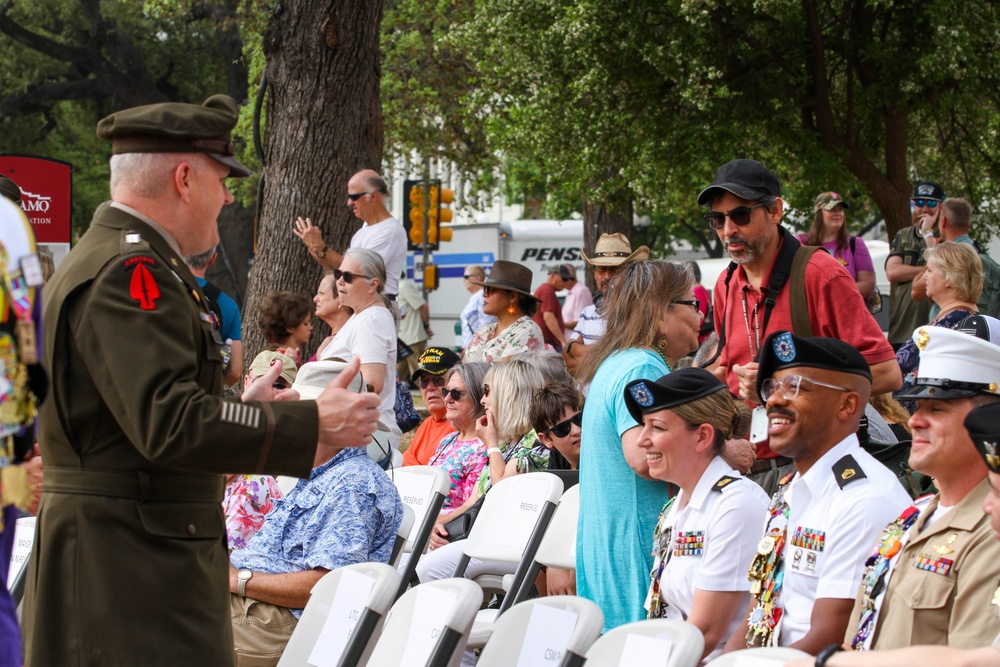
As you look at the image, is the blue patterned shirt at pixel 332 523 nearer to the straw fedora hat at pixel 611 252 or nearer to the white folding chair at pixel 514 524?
the white folding chair at pixel 514 524

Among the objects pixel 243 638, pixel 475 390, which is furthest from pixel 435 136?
pixel 243 638

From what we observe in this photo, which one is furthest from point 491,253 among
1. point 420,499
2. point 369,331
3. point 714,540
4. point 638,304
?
point 714,540

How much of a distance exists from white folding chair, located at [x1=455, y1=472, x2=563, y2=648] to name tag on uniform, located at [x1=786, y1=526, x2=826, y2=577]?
1.78 metres

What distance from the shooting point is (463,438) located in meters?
6.85

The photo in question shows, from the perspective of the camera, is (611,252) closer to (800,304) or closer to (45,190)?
(800,304)

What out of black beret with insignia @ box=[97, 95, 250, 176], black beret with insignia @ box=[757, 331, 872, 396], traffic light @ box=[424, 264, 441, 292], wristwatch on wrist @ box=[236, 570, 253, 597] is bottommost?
wristwatch on wrist @ box=[236, 570, 253, 597]

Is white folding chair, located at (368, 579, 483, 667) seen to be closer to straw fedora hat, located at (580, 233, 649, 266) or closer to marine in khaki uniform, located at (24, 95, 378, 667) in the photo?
marine in khaki uniform, located at (24, 95, 378, 667)

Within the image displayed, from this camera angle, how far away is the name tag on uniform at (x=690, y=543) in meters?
3.81

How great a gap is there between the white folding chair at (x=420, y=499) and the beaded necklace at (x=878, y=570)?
8.52ft

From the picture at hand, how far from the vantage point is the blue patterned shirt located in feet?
15.0

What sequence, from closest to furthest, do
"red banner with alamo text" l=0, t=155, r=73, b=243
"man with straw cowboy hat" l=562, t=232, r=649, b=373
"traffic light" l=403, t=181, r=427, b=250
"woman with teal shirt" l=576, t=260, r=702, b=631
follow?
"woman with teal shirt" l=576, t=260, r=702, b=631, "man with straw cowboy hat" l=562, t=232, r=649, b=373, "red banner with alamo text" l=0, t=155, r=73, b=243, "traffic light" l=403, t=181, r=427, b=250

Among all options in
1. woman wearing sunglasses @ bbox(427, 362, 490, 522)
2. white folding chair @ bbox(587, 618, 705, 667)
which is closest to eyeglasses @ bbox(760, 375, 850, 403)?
white folding chair @ bbox(587, 618, 705, 667)

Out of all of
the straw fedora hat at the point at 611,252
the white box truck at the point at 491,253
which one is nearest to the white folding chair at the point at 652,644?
the straw fedora hat at the point at 611,252

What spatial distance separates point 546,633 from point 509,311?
17.4 feet
